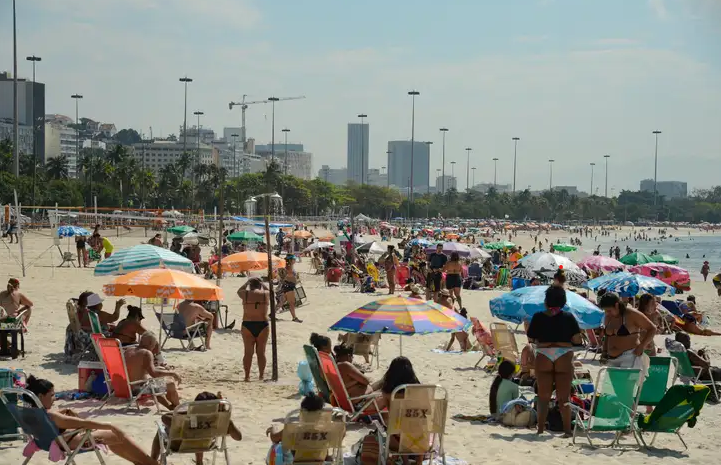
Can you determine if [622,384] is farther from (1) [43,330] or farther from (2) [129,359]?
(1) [43,330]

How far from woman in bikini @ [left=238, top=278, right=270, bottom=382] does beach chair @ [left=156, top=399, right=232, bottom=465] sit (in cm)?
418

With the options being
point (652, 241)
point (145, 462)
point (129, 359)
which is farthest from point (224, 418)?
point (652, 241)

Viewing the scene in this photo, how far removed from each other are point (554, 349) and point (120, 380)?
387 cm

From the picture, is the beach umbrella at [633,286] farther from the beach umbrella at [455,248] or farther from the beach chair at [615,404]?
the beach umbrella at [455,248]

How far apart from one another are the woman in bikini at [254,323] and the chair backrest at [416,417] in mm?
4189

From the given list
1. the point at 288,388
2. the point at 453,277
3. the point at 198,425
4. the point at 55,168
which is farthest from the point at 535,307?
the point at 55,168

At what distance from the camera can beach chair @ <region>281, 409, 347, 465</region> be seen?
18.3 ft

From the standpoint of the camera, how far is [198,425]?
5.86 m

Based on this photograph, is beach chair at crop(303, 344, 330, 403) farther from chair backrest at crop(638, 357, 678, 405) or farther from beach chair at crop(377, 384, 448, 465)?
chair backrest at crop(638, 357, 678, 405)

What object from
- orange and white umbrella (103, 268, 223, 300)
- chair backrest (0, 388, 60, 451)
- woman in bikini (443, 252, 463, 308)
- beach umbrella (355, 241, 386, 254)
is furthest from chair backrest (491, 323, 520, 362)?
beach umbrella (355, 241, 386, 254)

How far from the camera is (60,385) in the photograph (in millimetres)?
9117

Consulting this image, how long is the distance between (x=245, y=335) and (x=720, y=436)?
5107mm

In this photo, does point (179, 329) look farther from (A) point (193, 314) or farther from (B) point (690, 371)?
(B) point (690, 371)

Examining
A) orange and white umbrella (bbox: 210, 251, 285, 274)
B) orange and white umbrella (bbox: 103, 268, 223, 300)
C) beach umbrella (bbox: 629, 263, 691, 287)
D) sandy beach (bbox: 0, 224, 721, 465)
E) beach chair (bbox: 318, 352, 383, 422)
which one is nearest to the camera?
sandy beach (bbox: 0, 224, 721, 465)
